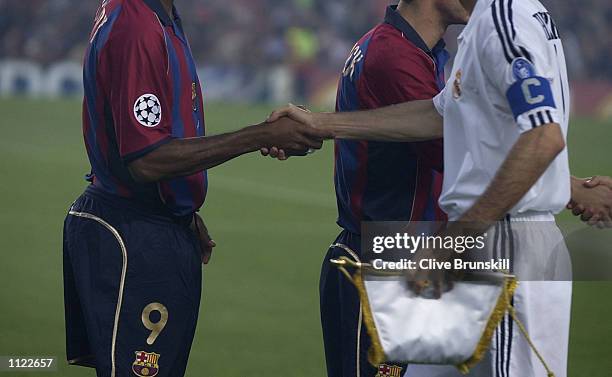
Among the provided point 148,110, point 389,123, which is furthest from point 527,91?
point 148,110

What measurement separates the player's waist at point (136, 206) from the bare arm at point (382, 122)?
1.87ft

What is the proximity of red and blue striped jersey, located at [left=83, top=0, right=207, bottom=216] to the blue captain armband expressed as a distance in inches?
53.5

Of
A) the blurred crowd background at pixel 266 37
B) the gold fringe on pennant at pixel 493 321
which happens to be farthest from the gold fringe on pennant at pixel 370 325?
the blurred crowd background at pixel 266 37

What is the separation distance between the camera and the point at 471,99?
3703 millimetres

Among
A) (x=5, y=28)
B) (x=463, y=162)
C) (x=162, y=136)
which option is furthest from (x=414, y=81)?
(x=5, y=28)

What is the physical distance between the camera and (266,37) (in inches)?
1190

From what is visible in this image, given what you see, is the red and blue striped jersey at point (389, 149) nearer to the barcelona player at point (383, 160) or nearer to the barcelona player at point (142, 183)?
the barcelona player at point (383, 160)

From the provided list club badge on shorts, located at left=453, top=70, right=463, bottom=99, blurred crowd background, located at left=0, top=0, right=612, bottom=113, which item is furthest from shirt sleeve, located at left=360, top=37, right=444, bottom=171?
blurred crowd background, located at left=0, top=0, right=612, bottom=113

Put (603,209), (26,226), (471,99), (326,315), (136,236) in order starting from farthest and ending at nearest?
(26,226), (326,315), (136,236), (603,209), (471,99)

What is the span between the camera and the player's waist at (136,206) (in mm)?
4316

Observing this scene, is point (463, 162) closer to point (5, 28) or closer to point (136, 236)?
point (136, 236)

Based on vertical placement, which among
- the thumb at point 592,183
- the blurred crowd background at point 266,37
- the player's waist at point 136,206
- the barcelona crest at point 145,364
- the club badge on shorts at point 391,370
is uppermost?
the blurred crowd background at point 266,37

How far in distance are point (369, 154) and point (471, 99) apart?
0.91 m

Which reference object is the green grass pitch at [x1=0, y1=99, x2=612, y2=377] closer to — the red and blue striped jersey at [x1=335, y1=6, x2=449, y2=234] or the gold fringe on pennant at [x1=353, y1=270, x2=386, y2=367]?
the red and blue striped jersey at [x1=335, y1=6, x2=449, y2=234]
